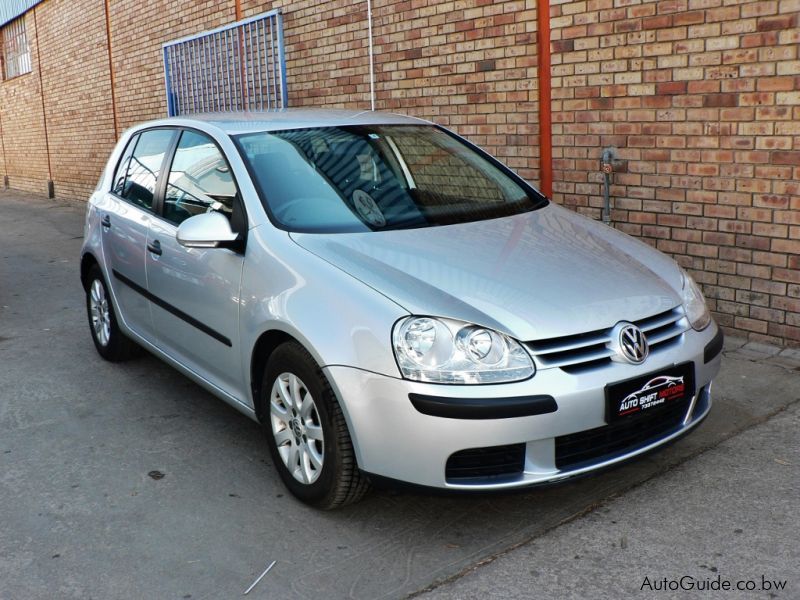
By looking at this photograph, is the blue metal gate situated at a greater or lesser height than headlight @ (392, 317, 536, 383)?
greater

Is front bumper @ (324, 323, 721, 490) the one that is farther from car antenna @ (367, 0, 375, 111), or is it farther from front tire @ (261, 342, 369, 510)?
car antenna @ (367, 0, 375, 111)

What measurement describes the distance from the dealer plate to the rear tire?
3350mm

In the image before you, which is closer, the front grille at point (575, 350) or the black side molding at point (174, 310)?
the front grille at point (575, 350)

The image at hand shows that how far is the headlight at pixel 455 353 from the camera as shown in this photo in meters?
3.01

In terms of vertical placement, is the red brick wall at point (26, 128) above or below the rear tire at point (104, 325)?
above

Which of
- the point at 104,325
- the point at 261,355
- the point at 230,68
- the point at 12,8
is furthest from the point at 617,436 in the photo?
the point at 12,8

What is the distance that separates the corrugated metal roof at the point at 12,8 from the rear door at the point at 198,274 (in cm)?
1516

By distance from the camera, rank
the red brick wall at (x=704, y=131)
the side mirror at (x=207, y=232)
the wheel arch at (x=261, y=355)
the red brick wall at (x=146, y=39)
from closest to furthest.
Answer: the wheel arch at (x=261, y=355) < the side mirror at (x=207, y=232) < the red brick wall at (x=704, y=131) < the red brick wall at (x=146, y=39)

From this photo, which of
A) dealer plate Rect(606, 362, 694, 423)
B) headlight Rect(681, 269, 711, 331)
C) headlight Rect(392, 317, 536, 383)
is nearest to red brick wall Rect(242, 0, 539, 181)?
headlight Rect(681, 269, 711, 331)

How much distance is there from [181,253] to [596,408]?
2.17 meters

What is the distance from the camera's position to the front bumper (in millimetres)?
2980

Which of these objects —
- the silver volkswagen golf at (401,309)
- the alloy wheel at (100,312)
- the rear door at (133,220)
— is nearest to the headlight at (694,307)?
the silver volkswagen golf at (401,309)

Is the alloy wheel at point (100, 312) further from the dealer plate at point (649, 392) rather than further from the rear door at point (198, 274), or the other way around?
the dealer plate at point (649, 392)

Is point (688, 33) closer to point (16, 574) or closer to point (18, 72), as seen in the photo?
point (16, 574)
